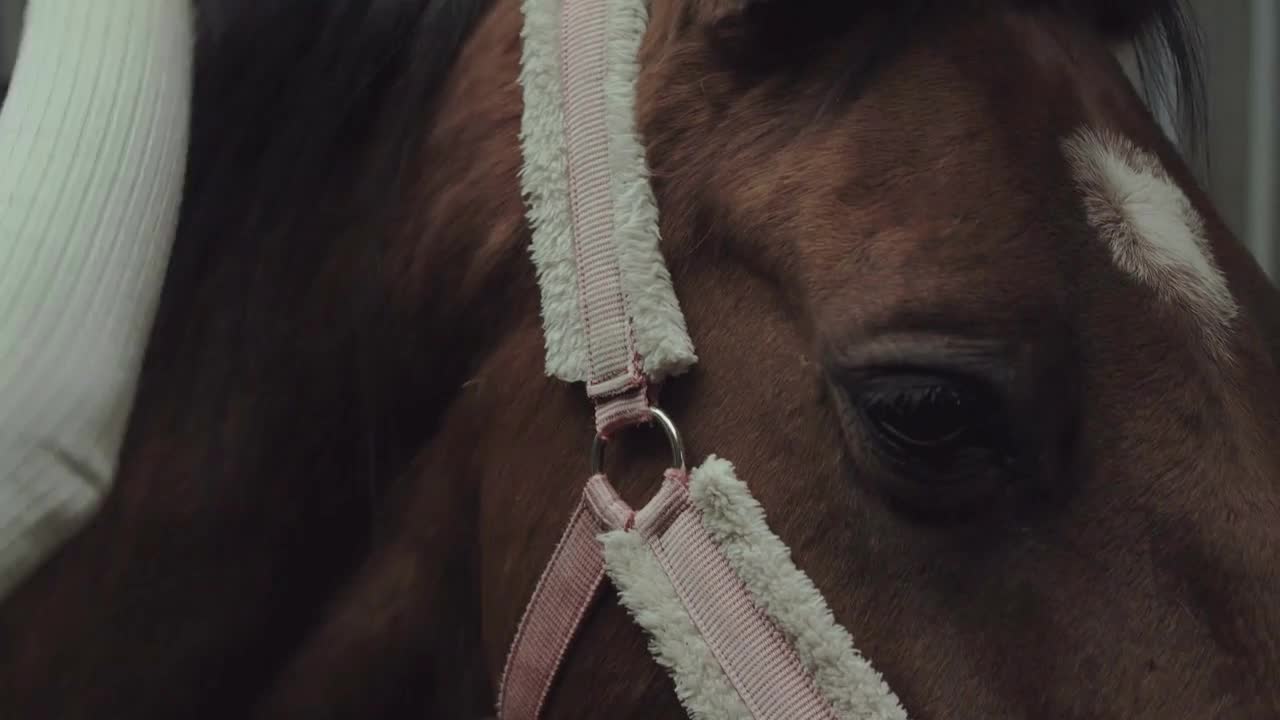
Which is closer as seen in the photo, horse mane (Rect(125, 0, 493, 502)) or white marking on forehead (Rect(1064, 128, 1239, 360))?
white marking on forehead (Rect(1064, 128, 1239, 360))

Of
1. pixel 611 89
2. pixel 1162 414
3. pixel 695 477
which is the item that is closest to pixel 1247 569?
pixel 1162 414

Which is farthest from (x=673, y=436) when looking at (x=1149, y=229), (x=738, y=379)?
(x=1149, y=229)

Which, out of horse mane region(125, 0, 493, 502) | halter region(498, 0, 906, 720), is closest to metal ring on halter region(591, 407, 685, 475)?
halter region(498, 0, 906, 720)

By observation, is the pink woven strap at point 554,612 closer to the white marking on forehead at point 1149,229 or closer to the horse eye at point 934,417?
the horse eye at point 934,417

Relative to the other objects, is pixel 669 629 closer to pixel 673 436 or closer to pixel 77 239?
pixel 673 436

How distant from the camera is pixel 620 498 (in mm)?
536

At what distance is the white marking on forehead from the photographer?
0.48 m

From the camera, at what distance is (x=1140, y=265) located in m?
0.48

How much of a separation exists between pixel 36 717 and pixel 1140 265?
0.60 meters

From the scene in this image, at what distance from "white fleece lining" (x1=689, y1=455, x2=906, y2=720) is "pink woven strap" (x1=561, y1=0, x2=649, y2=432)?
0.05 meters

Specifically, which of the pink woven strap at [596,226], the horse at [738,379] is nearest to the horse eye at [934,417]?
the horse at [738,379]

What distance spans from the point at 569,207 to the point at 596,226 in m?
0.02

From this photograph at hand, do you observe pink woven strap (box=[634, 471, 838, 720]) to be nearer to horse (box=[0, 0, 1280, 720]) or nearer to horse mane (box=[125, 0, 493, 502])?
horse (box=[0, 0, 1280, 720])

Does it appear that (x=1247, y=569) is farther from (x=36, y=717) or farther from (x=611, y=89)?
(x=36, y=717)
